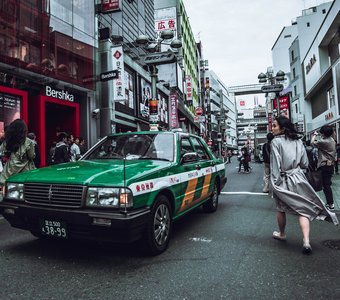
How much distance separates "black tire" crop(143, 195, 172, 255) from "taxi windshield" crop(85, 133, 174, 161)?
2.58 ft

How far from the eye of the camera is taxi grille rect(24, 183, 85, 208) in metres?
3.15

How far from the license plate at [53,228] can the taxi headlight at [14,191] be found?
Result: 51 centimetres

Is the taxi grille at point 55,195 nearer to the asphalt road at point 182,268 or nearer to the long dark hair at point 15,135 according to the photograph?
the asphalt road at point 182,268

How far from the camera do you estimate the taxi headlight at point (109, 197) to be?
3.09m

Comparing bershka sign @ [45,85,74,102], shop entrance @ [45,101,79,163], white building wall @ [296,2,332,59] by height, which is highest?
white building wall @ [296,2,332,59]

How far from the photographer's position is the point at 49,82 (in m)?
12.6

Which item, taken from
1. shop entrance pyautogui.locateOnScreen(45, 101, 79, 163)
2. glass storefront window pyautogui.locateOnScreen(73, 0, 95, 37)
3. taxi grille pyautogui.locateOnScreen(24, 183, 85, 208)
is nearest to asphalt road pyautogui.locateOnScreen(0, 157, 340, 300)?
taxi grille pyautogui.locateOnScreen(24, 183, 85, 208)

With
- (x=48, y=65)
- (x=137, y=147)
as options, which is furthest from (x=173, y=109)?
(x=137, y=147)

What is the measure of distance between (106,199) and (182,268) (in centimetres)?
112

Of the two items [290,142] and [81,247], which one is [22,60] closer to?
[81,247]

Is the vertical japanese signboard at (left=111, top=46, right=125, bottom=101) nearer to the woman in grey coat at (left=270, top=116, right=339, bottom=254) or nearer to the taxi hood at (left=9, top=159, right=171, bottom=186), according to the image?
the taxi hood at (left=9, top=159, right=171, bottom=186)

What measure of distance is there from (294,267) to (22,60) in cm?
1173

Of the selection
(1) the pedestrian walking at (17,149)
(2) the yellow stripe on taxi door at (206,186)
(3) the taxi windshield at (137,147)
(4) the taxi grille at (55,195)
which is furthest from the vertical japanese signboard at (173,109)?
(4) the taxi grille at (55,195)

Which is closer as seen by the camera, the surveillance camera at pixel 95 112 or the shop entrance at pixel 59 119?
the shop entrance at pixel 59 119
